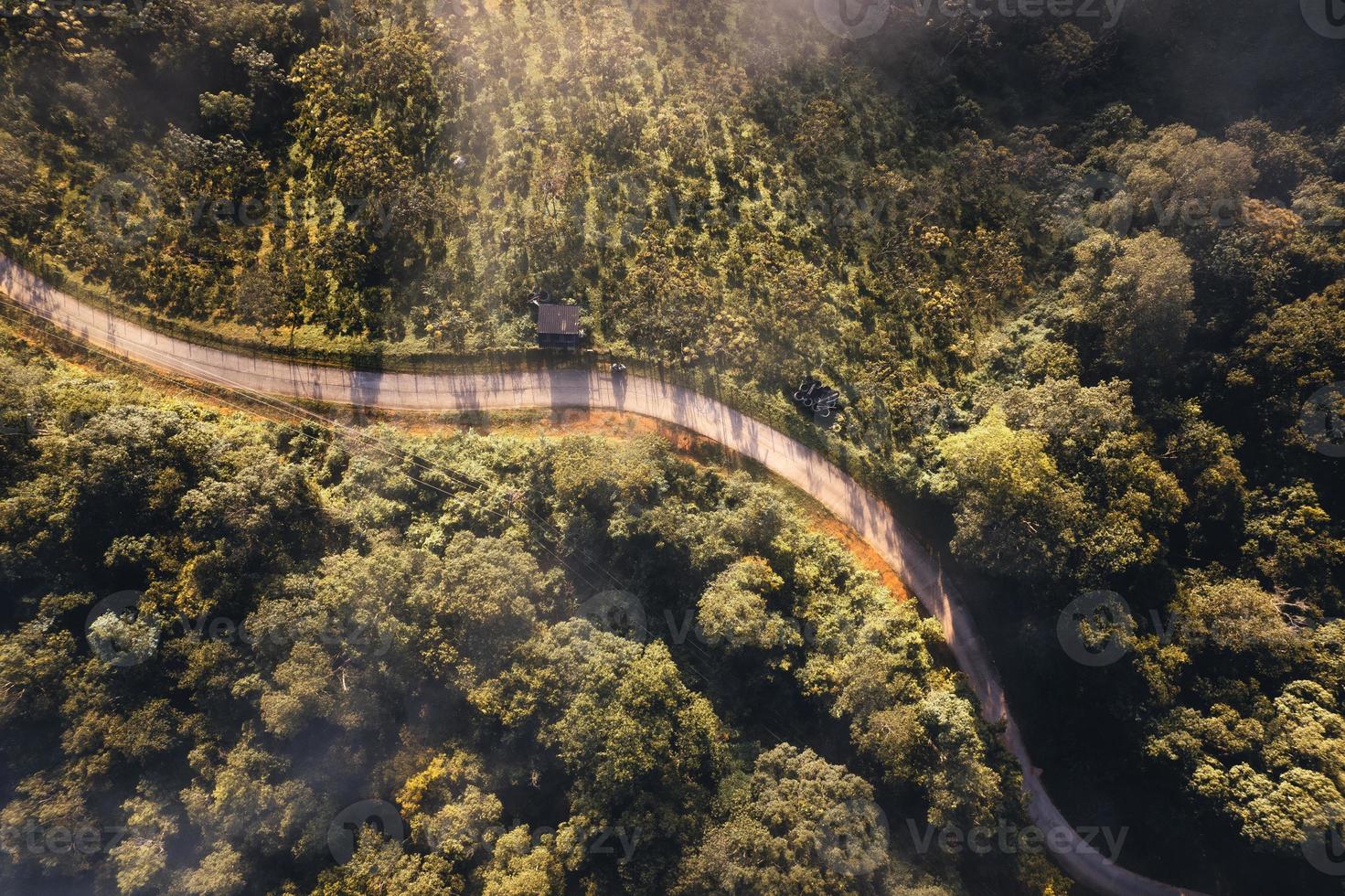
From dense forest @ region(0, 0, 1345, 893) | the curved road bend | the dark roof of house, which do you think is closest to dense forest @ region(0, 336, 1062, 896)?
dense forest @ region(0, 0, 1345, 893)

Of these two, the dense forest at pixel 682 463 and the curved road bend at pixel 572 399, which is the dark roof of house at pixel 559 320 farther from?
the curved road bend at pixel 572 399

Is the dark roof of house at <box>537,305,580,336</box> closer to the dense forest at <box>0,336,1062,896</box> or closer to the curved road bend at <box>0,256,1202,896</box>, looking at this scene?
the curved road bend at <box>0,256,1202,896</box>

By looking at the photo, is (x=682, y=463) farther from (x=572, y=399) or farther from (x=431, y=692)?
(x=431, y=692)

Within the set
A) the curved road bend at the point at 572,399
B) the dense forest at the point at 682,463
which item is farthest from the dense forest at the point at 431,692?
the curved road bend at the point at 572,399

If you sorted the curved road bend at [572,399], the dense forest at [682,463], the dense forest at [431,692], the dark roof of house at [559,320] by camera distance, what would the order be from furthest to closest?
the dark roof of house at [559,320]
the curved road bend at [572,399]
the dense forest at [682,463]
the dense forest at [431,692]

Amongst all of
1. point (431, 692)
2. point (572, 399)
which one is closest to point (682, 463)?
point (572, 399)
